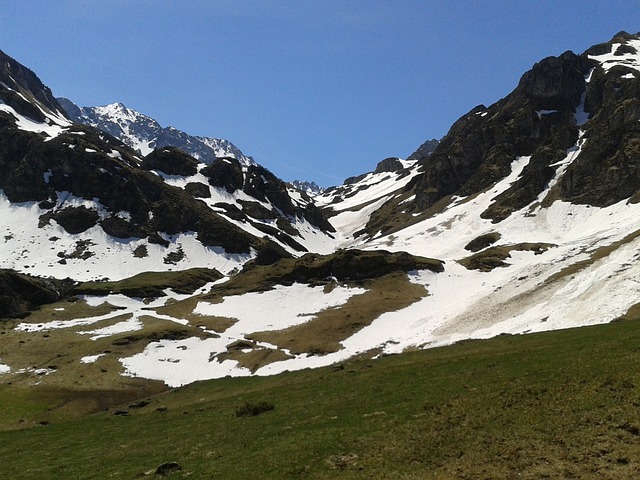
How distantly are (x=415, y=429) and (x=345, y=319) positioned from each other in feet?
221

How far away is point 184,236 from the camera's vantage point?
18175 centimetres

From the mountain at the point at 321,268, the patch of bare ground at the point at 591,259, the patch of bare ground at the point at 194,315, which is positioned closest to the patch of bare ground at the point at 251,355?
the mountain at the point at 321,268

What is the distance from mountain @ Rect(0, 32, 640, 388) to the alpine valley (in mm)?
519

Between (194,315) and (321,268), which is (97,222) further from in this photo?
(321,268)

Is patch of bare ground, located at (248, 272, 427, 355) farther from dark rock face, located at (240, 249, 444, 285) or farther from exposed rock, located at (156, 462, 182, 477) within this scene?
exposed rock, located at (156, 462, 182, 477)

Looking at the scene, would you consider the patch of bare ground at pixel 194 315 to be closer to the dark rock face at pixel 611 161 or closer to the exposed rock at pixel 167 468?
the exposed rock at pixel 167 468

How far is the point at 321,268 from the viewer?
12025 centimetres

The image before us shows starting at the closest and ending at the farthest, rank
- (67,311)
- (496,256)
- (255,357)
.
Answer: (255,357)
(67,311)
(496,256)

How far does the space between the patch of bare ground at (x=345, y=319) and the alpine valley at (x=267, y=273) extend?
0.45 metres

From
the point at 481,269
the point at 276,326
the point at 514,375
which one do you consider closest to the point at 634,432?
the point at 514,375

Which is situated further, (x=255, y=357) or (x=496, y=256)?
(x=496, y=256)

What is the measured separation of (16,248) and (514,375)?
16913 centimetres

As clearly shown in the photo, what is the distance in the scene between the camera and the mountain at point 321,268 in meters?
74.2

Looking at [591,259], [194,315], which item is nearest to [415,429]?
[591,259]
